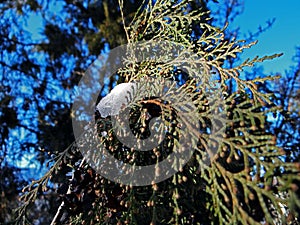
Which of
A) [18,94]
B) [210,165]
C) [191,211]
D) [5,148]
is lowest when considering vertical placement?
[191,211]

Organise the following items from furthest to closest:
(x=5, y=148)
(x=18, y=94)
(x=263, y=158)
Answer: (x=18, y=94), (x=5, y=148), (x=263, y=158)

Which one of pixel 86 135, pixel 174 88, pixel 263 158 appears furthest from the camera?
pixel 86 135

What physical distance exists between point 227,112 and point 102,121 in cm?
44

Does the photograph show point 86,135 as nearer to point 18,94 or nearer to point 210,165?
point 210,165

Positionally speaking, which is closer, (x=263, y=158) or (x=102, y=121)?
(x=263, y=158)

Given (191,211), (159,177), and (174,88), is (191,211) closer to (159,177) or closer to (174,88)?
(159,177)

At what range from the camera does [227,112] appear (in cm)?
86

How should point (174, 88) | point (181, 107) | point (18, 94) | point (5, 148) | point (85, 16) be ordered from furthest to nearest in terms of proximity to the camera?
point (85, 16), point (18, 94), point (5, 148), point (174, 88), point (181, 107)

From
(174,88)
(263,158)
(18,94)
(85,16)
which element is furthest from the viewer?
(85,16)

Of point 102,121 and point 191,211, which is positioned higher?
point 102,121

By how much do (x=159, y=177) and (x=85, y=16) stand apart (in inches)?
233

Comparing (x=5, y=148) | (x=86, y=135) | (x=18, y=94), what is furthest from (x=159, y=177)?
(x=18, y=94)

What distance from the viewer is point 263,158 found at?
2.59ft

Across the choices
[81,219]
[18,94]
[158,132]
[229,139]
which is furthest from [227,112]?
[18,94]
